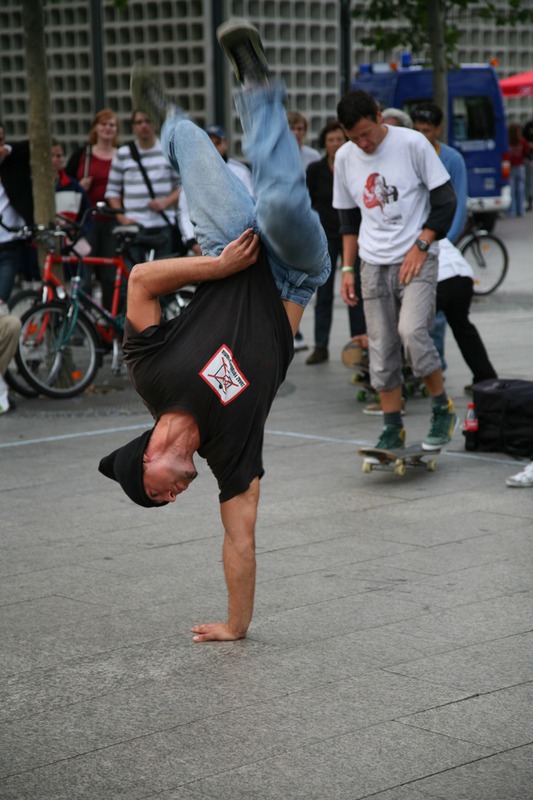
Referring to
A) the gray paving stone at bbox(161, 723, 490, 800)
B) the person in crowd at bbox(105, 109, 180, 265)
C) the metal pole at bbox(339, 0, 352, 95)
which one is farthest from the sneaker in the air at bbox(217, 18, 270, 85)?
the metal pole at bbox(339, 0, 352, 95)

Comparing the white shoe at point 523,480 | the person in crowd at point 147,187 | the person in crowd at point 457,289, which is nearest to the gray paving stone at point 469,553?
the white shoe at point 523,480

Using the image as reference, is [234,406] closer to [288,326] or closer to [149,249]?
[288,326]

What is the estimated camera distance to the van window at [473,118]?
901 inches

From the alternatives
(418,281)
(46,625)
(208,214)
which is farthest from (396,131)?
(46,625)

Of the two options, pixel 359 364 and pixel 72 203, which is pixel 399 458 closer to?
pixel 359 364

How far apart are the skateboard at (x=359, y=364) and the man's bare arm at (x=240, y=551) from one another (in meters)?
4.88

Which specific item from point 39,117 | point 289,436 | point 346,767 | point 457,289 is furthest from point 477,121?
point 346,767

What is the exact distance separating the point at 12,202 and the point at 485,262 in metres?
7.19

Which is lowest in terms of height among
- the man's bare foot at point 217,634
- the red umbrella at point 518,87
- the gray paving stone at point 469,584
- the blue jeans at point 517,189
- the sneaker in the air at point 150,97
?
the blue jeans at point 517,189

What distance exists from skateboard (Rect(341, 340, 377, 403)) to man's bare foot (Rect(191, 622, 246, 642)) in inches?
191

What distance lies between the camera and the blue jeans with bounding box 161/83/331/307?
13.9ft

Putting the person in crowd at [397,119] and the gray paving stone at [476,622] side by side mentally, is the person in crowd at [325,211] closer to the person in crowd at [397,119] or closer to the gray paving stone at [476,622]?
the person in crowd at [397,119]

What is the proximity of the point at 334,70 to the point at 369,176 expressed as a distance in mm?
14850

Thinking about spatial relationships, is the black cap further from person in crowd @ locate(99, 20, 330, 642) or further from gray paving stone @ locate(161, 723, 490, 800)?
gray paving stone @ locate(161, 723, 490, 800)
